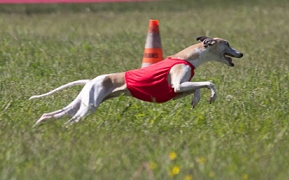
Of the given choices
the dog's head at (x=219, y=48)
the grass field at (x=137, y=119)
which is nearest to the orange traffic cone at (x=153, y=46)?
the grass field at (x=137, y=119)

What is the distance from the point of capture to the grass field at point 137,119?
228 inches

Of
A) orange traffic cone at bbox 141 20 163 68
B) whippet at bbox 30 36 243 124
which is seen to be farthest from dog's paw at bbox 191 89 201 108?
orange traffic cone at bbox 141 20 163 68

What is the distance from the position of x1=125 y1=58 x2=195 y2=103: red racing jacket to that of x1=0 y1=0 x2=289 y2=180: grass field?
0.24 meters

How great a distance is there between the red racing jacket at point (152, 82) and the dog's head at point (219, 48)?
0.37 metres

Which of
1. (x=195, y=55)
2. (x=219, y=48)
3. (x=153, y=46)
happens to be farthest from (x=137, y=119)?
(x=153, y=46)

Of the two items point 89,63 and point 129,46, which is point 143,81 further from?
point 129,46

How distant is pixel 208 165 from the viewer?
569cm

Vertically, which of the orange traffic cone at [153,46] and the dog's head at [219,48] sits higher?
the dog's head at [219,48]

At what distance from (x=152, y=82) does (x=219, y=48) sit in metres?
0.90

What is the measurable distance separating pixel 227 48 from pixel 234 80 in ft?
8.68

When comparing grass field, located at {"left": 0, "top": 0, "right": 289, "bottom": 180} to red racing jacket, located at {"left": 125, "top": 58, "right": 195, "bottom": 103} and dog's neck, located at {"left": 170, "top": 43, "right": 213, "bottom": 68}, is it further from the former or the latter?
dog's neck, located at {"left": 170, "top": 43, "right": 213, "bottom": 68}

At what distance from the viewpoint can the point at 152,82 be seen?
26.1 ft

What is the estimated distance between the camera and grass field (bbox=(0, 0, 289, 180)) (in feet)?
19.0

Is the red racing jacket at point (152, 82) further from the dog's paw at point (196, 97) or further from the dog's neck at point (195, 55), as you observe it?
the dog's paw at point (196, 97)
